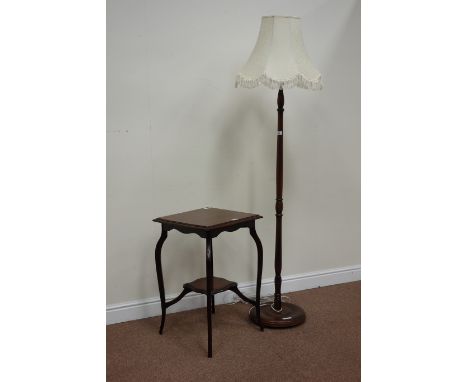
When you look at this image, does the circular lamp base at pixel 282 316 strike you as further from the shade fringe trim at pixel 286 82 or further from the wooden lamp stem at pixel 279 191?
the shade fringe trim at pixel 286 82

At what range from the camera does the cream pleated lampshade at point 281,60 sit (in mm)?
2363

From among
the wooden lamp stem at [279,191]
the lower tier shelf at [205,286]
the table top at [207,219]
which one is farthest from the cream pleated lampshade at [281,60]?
the lower tier shelf at [205,286]

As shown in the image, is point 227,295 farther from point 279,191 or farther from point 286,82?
point 286,82

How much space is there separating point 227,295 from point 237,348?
66cm

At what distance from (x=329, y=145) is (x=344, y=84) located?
0.43 metres

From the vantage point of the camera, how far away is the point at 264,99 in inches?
119

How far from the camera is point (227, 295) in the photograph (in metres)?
3.03

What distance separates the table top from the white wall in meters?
0.35

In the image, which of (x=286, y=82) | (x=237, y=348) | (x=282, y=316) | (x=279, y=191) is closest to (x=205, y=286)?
(x=237, y=348)

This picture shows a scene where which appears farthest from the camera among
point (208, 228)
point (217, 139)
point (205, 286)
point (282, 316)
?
point (217, 139)

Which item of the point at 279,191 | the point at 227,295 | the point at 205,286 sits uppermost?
the point at 279,191

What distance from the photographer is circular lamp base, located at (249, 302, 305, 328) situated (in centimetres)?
262

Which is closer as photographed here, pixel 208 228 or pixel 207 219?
pixel 208 228
